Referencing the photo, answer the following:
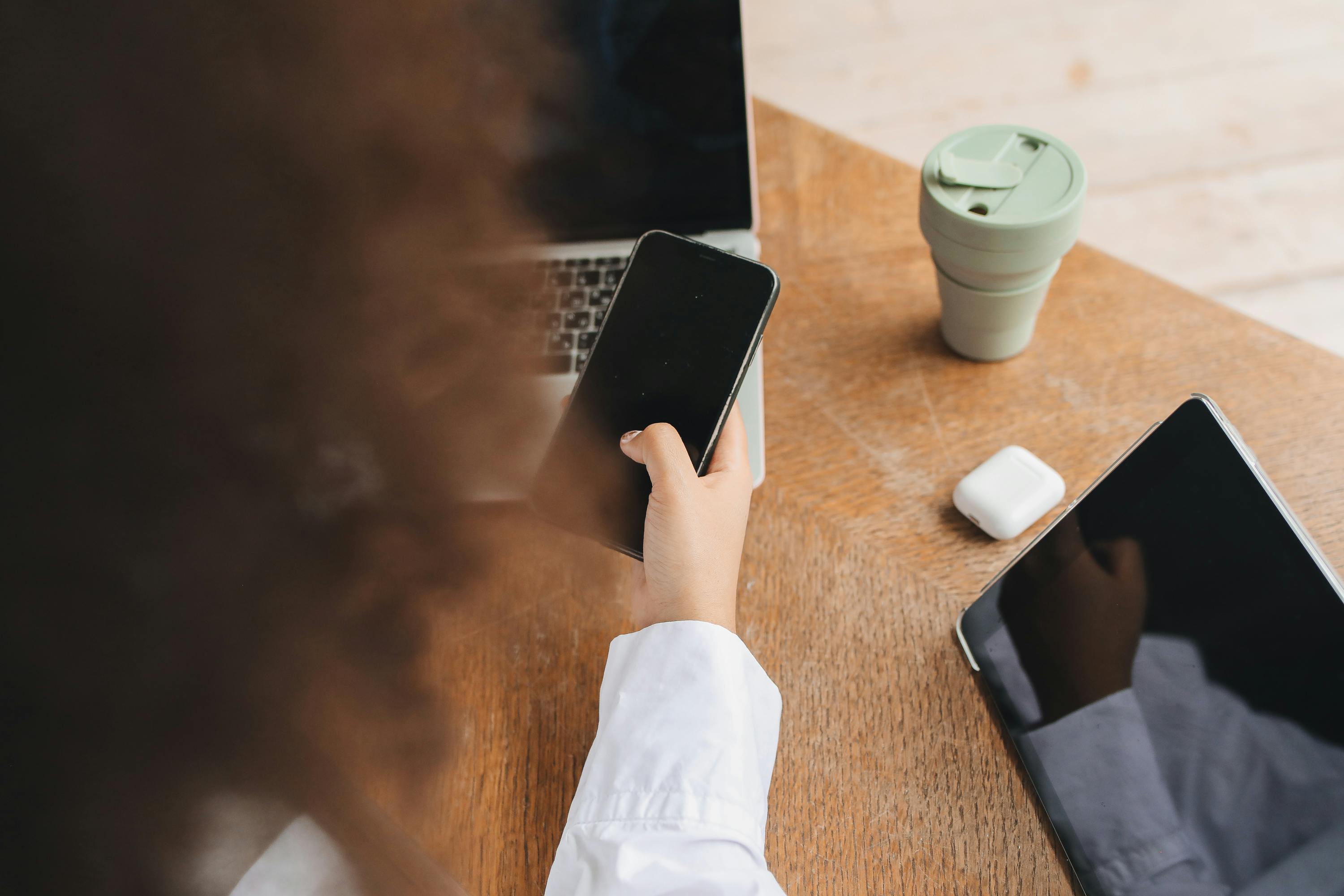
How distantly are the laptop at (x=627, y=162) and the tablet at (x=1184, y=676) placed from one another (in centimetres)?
20

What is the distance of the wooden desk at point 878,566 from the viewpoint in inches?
15.4

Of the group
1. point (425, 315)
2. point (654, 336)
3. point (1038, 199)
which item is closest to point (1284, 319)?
point (1038, 199)

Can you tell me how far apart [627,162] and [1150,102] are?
85 centimetres

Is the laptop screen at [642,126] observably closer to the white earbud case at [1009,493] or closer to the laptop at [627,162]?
the laptop at [627,162]

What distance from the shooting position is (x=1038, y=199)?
16.1 inches

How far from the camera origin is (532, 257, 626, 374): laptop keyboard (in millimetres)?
544

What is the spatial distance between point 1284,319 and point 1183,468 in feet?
2.49

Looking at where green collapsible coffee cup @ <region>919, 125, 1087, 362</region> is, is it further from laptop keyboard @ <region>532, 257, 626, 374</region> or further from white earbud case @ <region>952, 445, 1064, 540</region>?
laptop keyboard @ <region>532, 257, 626, 374</region>

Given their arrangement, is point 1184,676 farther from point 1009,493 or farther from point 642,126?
point 642,126

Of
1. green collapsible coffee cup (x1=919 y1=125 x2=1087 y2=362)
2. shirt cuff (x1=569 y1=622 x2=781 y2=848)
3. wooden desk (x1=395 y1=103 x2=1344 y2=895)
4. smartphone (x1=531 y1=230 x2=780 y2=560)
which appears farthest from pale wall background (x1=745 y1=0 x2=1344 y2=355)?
shirt cuff (x1=569 y1=622 x2=781 y2=848)

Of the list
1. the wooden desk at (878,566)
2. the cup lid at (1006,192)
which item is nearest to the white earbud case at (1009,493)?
the wooden desk at (878,566)

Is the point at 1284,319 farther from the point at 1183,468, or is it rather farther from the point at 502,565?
the point at 502,565

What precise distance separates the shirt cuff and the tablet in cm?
14

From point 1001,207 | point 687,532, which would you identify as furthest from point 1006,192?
point 687,532
